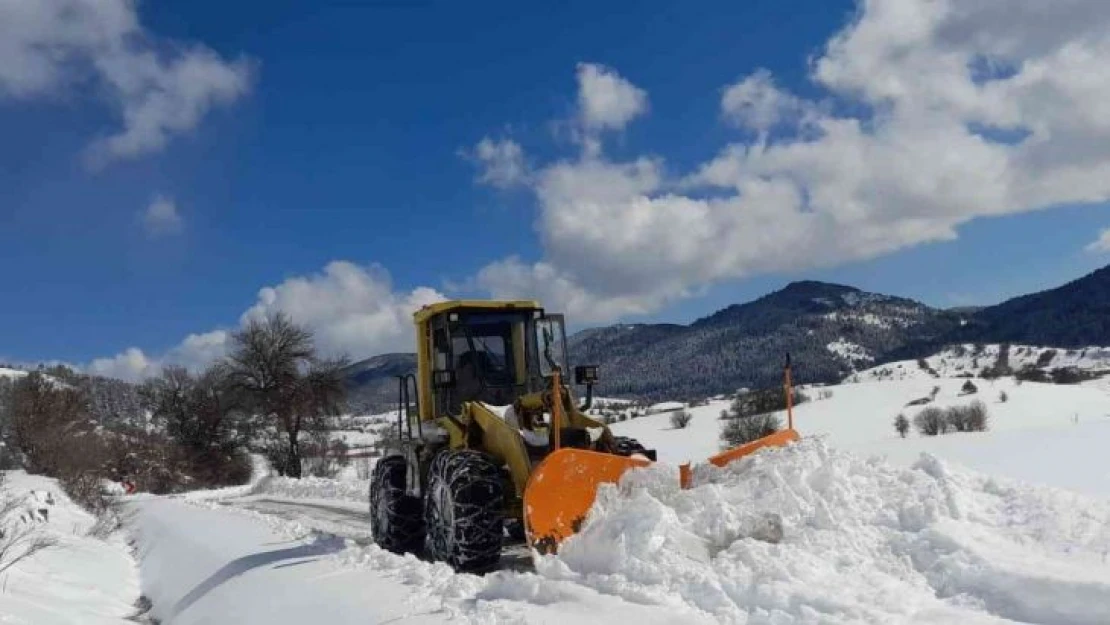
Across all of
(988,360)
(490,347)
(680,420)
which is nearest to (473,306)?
(490,347)

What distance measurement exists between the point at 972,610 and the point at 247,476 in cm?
4890

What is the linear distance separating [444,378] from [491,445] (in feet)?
4.19

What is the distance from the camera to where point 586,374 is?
10055mm

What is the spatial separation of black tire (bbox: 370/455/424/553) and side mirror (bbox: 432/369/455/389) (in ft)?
5.39

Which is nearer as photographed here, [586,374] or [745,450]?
[745,450]

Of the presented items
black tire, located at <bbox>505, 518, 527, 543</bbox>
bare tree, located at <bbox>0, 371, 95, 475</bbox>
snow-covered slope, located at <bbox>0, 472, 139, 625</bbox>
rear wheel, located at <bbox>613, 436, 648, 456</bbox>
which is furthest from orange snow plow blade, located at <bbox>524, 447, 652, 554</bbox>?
bare tree, located at <bbox>0, 371, 95, 475</bbox>

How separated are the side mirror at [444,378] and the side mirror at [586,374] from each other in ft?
4.58

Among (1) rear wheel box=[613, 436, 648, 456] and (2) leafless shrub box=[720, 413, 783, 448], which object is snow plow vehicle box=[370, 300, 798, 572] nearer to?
(1) rear wheel box=[613, 436, 648, 456]

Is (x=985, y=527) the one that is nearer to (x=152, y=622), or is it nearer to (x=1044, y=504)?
(x=1044, y=504)

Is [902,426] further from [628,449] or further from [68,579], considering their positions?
[68,579]

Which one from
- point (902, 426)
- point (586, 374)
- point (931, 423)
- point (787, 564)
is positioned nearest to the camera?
point (787, 564)

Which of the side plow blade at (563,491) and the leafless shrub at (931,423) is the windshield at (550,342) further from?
the leafless shrub at (931,423)

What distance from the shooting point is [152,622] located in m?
10.5

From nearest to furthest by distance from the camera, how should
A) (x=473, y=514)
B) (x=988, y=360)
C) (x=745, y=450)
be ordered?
(x=473, y=514)
(x=745, y=450)
(x=988, y=360)
